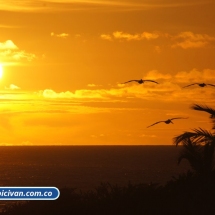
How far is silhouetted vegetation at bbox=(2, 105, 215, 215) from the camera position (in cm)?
2578

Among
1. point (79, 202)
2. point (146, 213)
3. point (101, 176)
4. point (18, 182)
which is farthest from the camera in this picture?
point (101, 176)

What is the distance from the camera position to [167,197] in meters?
27.0

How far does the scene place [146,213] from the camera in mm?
25438

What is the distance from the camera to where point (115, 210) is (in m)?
26.1

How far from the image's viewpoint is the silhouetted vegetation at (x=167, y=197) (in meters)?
25.8

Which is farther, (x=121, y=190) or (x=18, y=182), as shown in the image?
(x=18, y=182)

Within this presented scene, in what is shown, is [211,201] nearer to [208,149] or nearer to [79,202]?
[208,149]

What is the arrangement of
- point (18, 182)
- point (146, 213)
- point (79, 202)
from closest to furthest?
point (146, 213) < point (79, 202) < point (18, 182)

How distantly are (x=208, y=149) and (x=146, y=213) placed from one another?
16.3 feet

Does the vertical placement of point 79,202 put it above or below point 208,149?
below

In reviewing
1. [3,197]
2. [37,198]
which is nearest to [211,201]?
[37,198]

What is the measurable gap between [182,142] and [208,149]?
1177 mm

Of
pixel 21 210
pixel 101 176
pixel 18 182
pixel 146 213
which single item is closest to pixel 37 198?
pixel 21 210

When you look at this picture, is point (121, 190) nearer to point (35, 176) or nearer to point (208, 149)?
point (208, 149)
